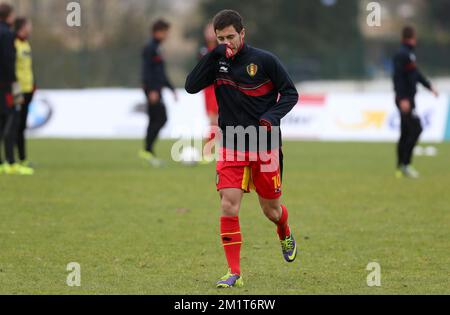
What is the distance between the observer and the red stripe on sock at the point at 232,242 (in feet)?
23.8

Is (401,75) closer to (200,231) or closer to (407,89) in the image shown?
(407,89)

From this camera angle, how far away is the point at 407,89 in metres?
15.1

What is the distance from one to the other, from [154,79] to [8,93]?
303 cm

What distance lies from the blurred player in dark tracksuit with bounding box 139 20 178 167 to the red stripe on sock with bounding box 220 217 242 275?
958 centimetres

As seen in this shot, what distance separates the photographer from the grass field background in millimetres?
7395

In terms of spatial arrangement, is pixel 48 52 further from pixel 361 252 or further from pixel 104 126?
pixel 361 252

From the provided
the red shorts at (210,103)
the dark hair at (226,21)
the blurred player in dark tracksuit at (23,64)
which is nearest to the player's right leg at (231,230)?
the dark hair at (226,21)

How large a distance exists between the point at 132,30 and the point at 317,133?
2351 centimetres

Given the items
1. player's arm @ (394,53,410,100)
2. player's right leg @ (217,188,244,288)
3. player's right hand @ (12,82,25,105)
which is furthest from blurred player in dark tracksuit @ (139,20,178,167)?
player's right leg @ (217,188,244,288)

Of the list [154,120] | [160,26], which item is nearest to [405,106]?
[160,26]

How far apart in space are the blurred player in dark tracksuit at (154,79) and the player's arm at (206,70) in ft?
30.0

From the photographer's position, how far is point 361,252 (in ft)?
28.8

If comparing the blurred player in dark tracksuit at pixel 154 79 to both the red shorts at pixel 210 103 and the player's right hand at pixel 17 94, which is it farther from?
the player's right hand at pixel 17 94
